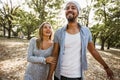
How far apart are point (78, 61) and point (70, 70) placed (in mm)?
192

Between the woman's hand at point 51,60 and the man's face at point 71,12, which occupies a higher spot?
the man's face at point 71,12

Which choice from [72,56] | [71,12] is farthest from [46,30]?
[72,56]

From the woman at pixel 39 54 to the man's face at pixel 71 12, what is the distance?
77 cm

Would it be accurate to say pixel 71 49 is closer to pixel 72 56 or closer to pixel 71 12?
pixel 72 56

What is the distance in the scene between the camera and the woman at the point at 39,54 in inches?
171

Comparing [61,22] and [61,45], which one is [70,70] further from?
[61,22]

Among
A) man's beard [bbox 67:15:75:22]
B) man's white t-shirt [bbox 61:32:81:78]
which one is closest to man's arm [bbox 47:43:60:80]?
man's white t-shirt [bbox 61:32:81:78]

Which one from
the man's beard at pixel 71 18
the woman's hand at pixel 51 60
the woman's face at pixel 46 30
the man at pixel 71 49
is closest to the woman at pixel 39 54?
the woman's face at pixel 46 30

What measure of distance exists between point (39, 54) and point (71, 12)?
1.05 metres

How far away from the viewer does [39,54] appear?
4.38 m

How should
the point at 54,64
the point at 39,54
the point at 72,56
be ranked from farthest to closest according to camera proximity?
1. the point at 39,54
2. the point at 54,64
3. the point at 72,56

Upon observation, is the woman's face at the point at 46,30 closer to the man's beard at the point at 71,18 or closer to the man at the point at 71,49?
the man at the point at 71,49

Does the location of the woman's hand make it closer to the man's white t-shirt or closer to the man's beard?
the man's white t-shirt

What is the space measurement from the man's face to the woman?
0.77m
